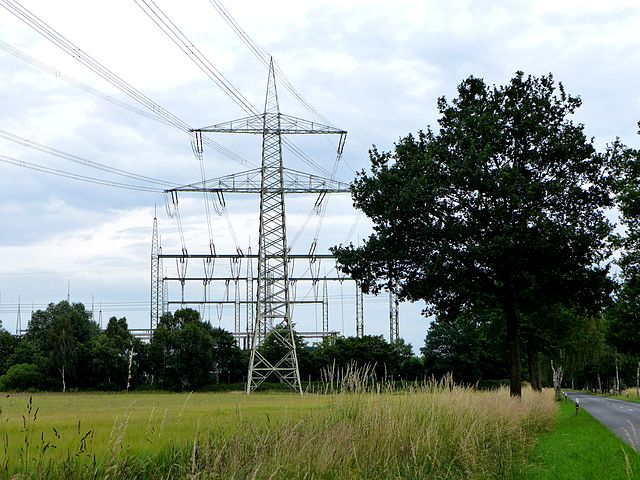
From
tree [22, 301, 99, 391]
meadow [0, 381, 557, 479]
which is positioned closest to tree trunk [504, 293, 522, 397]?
meadow [0, 381, 557, 479]

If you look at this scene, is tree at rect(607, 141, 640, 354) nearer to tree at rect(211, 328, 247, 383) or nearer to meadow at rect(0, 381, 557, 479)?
meadow at rect(0, 381, 557, 479)

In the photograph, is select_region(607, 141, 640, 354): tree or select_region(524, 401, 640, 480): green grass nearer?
select_region(524, 401, 640, 480): green grass

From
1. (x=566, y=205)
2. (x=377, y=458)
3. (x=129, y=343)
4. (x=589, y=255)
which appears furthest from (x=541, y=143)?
(x=129, y=343)

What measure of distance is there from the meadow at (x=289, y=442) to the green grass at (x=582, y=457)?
537mm

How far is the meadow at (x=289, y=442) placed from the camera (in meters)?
6.50

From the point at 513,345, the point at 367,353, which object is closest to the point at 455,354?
the point at 367,353

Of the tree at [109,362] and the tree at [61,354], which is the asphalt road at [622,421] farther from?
the tree at [61,354]

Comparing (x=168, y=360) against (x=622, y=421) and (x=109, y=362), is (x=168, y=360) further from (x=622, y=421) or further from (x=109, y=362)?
(x=622, y=421)

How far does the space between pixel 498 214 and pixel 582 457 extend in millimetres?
10489

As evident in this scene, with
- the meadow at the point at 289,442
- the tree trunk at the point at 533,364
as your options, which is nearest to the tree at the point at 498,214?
the meadow at the point at 289,442

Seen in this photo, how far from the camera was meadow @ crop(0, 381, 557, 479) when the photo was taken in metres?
6.50

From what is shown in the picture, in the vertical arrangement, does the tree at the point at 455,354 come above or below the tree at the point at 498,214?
below

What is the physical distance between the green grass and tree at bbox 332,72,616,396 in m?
5.11

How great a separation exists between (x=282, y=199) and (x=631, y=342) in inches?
984
